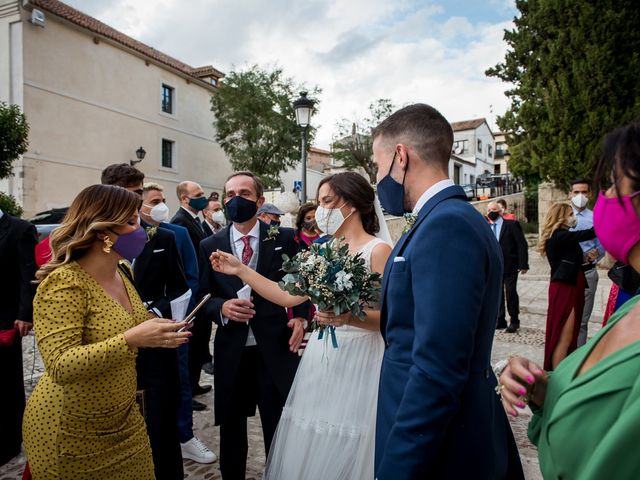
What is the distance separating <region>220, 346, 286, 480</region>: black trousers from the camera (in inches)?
122

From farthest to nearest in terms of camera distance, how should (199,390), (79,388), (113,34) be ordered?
(113,34), (199,390), (79,388)

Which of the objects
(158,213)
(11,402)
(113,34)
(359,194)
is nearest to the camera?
(359,194)

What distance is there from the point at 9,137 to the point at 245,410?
1321 centimetres

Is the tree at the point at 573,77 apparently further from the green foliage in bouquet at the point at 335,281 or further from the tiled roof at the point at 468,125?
the tiled roof at the point at 468,125

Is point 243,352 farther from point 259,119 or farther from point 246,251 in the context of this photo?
point 259,119

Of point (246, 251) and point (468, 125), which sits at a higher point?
point (468, 125)

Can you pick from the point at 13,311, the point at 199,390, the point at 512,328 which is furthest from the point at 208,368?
the point at 512,328

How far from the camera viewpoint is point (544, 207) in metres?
17.4

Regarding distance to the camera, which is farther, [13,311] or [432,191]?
[13,311]

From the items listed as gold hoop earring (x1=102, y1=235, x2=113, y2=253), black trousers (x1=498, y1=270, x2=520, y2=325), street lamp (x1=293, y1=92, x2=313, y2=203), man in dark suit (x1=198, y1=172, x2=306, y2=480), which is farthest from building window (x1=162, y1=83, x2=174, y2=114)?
gold hoop earring (x1=102, y1=235, x2=113, y2=253)

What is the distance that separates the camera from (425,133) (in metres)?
1.84

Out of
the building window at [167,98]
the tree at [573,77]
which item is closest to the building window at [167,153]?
the building window at [167,98]

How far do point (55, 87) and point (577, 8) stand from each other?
22090 mm

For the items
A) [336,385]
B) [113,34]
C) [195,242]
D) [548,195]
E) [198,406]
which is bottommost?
[198,406]
